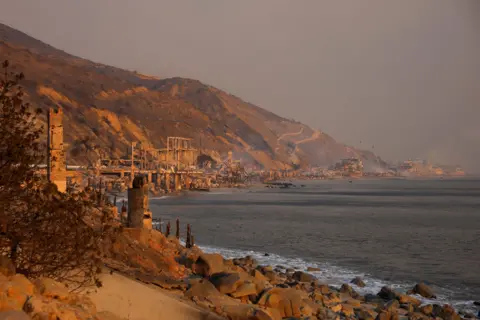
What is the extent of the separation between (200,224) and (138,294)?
3949 centimetres

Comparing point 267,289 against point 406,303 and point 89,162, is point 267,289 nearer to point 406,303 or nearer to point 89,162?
point 406,303

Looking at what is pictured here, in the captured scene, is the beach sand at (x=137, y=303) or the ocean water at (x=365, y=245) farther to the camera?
the ocean water at (x=365, y=245)

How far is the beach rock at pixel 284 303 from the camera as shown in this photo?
14.1 meters

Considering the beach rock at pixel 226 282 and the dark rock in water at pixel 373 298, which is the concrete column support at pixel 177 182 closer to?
the dark rock in water at pixel 373 298

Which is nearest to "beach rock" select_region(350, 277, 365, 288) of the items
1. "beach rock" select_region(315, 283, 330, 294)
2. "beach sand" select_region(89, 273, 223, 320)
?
"beach rock" select_region(315, 283, 330, 294)

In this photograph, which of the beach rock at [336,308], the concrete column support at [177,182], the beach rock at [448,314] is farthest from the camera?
the concrete column support at [177,182]

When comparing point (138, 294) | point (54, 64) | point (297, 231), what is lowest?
point (297, 231)

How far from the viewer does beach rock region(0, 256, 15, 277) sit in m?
7.87

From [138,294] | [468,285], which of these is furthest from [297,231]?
[138,294]

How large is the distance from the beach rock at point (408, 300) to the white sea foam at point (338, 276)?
49 cm

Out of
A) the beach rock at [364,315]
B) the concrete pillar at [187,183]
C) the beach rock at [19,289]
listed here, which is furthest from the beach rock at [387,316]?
the concrete pillar at [187,183]

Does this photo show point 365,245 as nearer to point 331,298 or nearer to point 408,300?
point 408,300

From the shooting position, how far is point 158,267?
1598 centimetres

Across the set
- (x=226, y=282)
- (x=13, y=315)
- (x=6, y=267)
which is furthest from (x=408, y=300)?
(x=13, y=315)
